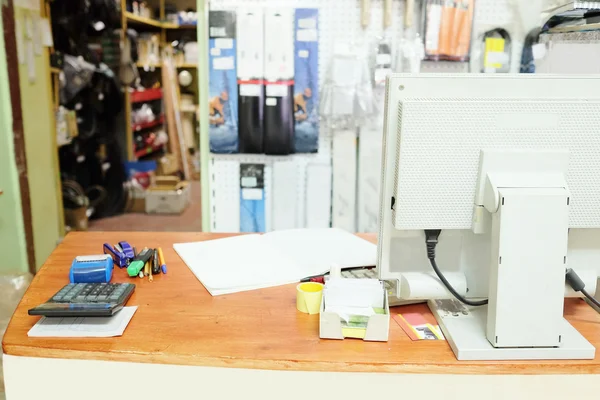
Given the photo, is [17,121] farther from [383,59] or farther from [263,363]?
[263,363]

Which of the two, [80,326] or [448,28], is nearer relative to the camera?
[80,326]

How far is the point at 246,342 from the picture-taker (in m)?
1.09

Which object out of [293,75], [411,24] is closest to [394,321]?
[293,75]

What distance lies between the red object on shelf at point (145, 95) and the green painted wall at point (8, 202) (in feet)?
7.94

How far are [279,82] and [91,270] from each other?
164 cm

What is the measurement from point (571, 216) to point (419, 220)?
31 centimetres

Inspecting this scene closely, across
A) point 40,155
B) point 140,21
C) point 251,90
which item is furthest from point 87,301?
point 140,21

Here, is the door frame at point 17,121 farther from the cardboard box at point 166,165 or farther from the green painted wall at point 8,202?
the cardboard box at point 166,165

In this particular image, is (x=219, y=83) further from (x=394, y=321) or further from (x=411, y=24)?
(x=394, y=321)

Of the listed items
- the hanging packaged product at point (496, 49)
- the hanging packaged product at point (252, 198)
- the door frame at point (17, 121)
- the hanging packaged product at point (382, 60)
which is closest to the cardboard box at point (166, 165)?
the door frame at point (17, 121)

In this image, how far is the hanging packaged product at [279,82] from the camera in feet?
8.79

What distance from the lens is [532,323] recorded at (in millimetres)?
1043

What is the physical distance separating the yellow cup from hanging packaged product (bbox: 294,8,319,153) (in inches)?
65.3

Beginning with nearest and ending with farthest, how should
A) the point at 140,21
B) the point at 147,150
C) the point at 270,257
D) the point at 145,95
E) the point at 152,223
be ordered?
the point at 270,257 → the point at 152,223 → the point at 140,21 → the point at 145,95 → the point at 147,150
